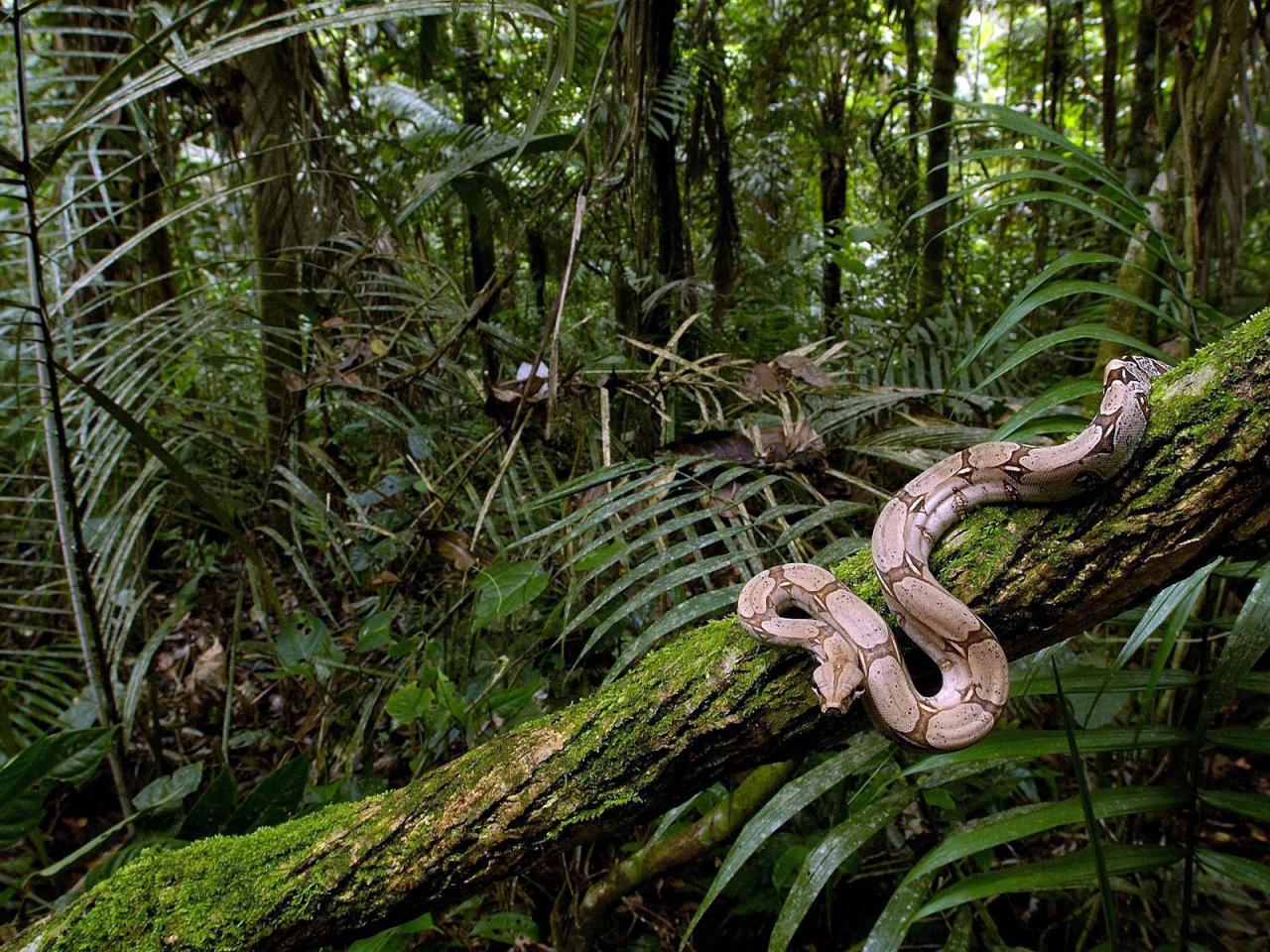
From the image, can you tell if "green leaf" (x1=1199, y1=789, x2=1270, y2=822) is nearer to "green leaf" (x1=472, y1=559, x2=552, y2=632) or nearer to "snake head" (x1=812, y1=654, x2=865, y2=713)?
"snake head" (x1=812, y1=654, x2=865, y2=713)

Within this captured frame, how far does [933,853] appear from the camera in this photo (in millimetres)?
1732

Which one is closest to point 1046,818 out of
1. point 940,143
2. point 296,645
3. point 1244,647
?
point 1244,647

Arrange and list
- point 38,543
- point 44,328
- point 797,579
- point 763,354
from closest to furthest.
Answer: point 797,579 → point 44,328 → point 38,543 → point 763,354

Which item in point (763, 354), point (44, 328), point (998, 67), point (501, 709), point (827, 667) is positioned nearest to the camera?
point (827, 667)

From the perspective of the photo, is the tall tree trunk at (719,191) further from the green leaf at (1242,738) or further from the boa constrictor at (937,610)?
the green leaf at (1242,738)

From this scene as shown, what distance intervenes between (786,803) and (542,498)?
1.14m

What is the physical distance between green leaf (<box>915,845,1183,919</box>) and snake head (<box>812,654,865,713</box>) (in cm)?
57

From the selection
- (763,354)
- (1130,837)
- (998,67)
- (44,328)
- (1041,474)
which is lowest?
(1130,837)

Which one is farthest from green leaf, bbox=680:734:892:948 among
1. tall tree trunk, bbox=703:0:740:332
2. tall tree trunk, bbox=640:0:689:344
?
tall tree trunk, bbox=703:0:740:332

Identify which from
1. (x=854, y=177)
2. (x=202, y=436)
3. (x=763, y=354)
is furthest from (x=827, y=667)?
(x=854, y=177)

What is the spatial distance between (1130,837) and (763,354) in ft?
11.4

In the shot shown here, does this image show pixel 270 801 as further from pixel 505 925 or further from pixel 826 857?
pixel 826 857

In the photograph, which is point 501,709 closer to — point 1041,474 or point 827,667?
point 827,667

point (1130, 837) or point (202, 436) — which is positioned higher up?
point (202, 436)
